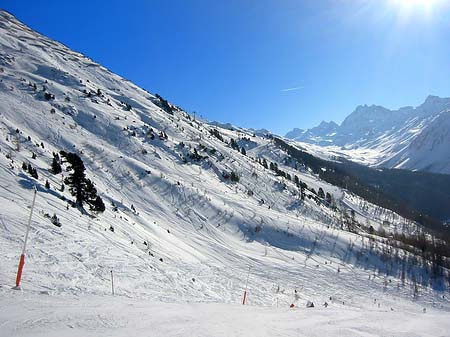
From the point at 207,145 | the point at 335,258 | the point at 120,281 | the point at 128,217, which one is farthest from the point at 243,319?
the point at 207,145

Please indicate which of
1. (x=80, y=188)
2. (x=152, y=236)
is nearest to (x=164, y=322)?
(x=80, y=188)

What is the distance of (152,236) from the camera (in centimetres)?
3291

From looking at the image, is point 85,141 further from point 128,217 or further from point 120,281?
point 120,281

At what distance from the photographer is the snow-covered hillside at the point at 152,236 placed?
40.2 feet

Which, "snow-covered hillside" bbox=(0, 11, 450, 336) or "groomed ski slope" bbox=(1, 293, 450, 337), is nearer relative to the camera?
"groomed ski slope" bbox=(1, 293, 450, 337)

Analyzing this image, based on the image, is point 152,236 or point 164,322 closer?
point 164,322

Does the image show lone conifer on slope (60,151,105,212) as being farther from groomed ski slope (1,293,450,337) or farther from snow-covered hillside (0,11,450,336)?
groomed ski slope (1,293,450,337)

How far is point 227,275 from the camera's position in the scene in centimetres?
2919

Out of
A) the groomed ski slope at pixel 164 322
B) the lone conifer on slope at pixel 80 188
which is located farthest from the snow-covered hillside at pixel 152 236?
the lone conifer on slope at pixel 80 188

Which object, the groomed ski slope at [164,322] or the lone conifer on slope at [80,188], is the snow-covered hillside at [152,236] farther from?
the lone conifer on slope at [80,188]

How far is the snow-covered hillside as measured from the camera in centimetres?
1224

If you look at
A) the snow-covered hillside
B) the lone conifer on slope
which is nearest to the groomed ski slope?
the snow-covered hillside

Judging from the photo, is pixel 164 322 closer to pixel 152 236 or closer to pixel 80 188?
pixel 80 188

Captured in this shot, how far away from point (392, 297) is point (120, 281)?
3398 centimetres
